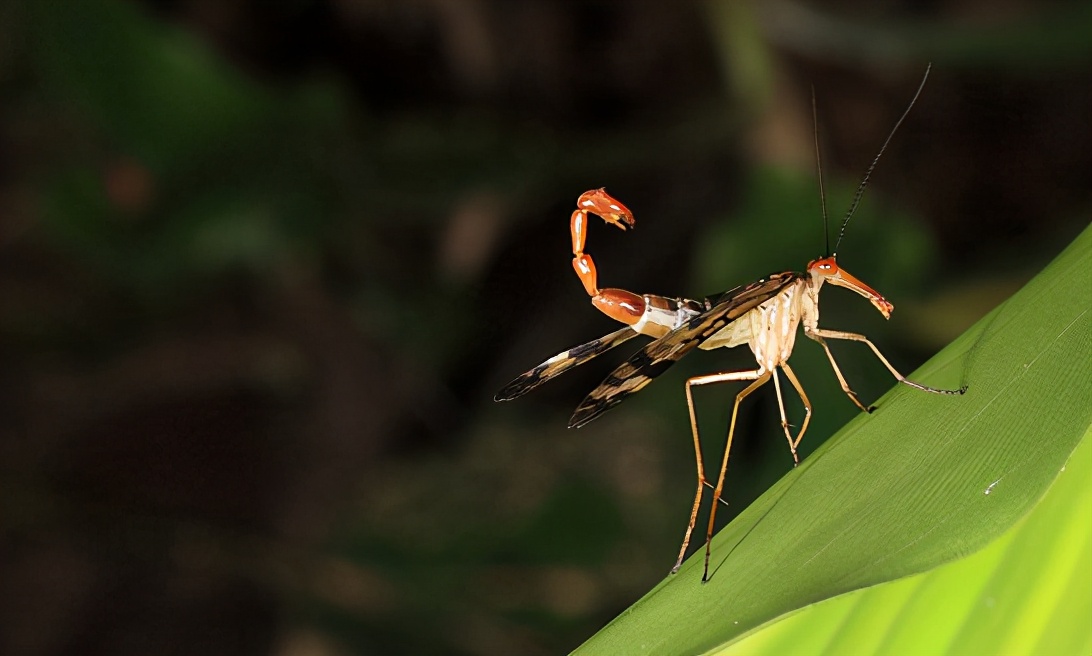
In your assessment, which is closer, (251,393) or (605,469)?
(605,469)

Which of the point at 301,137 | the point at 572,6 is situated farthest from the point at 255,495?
the point at 572,6

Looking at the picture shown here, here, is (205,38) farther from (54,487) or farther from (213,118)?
(54,487)

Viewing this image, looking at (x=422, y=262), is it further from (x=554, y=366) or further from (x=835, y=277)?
(x=835, y=277)

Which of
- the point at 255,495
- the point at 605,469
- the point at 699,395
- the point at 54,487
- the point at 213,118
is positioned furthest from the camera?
the point at 255,495

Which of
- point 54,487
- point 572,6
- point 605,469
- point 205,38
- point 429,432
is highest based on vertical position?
point 205,38

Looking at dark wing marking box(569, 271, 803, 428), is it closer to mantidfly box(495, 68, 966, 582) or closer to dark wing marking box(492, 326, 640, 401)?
mantidfly box(495, 68, 966, 582)

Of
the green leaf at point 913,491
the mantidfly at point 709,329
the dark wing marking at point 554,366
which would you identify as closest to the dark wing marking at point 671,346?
the mantidfly at point 709,329
